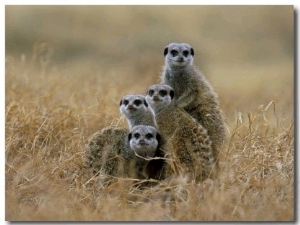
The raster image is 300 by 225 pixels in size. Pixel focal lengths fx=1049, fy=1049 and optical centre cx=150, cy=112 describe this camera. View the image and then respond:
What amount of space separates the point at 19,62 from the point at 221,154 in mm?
2019

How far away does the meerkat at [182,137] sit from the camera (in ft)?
21.7

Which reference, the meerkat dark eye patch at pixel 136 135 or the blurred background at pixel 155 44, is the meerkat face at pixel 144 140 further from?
the blurred background at pixel 155 44

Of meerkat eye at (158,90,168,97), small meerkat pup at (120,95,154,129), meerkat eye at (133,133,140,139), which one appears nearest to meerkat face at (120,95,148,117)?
small meerkat pup at (120,95,154,129)

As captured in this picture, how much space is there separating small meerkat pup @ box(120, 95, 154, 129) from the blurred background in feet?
1.97

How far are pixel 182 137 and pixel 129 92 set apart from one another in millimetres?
1897

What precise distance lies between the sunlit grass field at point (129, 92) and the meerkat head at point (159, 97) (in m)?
0.49

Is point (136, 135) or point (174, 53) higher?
point (174, 53)

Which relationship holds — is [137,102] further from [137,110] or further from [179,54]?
[179,54]

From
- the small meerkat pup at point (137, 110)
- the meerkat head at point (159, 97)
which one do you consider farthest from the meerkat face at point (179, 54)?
the small meerkat pup at point (137, 110)

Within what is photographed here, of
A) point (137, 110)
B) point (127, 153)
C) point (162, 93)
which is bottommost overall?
point (127, 153)

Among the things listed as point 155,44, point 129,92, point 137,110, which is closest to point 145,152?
point 137,110

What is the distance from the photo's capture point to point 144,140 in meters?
6.58

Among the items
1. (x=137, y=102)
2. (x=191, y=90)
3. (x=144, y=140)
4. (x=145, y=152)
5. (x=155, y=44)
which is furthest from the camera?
(x=155, y=44)
